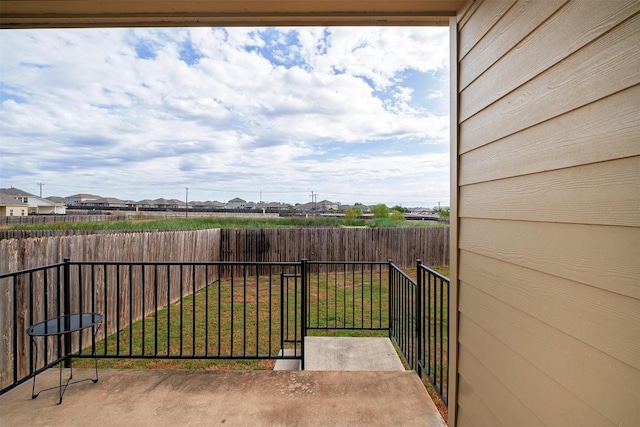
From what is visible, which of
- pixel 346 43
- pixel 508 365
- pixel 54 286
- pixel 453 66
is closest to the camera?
pixel 508 365

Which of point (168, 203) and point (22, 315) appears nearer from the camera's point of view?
point (22, 315)

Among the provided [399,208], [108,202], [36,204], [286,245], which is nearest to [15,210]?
[36,204]

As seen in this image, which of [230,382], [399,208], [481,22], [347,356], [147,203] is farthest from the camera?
[147,203]

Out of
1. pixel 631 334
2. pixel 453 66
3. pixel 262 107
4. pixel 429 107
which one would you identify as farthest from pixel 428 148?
pixel 631 334

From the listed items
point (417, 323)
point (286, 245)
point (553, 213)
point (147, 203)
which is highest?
point (147, 203)

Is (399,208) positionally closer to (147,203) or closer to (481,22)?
(481,22)

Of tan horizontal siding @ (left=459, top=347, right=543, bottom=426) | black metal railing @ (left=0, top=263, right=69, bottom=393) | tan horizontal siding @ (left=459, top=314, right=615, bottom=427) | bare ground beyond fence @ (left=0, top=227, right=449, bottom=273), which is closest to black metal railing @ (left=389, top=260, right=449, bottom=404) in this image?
tan horizontal siding @ (left=459, top=347, right=543, bottom=426)

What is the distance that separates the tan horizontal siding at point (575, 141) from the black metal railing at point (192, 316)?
3.35ft

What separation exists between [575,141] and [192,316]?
12.4 feet

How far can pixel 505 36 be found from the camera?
1.14 meters

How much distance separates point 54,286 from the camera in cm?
338

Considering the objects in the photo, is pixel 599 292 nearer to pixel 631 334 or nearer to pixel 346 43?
pixel 631 334

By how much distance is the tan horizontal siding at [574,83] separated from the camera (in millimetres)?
675

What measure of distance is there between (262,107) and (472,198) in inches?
317
